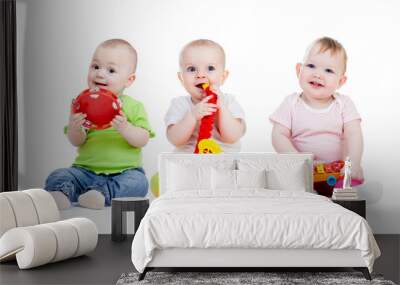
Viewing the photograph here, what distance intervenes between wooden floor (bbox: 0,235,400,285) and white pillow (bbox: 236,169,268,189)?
127 centimetres

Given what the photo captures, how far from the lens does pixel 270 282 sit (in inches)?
192

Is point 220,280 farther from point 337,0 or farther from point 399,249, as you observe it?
point 337,0

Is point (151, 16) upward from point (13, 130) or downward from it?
upward

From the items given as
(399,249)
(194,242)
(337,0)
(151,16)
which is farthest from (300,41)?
(194,242)

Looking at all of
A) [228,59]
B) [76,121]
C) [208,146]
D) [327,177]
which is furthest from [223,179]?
[76,121]

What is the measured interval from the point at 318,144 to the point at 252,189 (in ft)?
4.55

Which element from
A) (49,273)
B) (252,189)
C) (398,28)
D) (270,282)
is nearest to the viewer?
(270,282)

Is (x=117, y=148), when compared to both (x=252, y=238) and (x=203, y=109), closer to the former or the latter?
(x=203, y=109)

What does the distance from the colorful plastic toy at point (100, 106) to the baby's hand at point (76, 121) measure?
0.07m

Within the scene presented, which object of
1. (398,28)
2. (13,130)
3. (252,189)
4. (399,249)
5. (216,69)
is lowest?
(399,249)

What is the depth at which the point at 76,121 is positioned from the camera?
748cm

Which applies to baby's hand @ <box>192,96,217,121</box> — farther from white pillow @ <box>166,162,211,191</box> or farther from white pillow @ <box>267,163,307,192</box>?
white pillow @ <box>267,163,307,192</box>

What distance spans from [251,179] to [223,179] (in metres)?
0.27

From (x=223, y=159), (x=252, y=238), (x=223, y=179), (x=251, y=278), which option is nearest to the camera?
(x=252, y=238)
